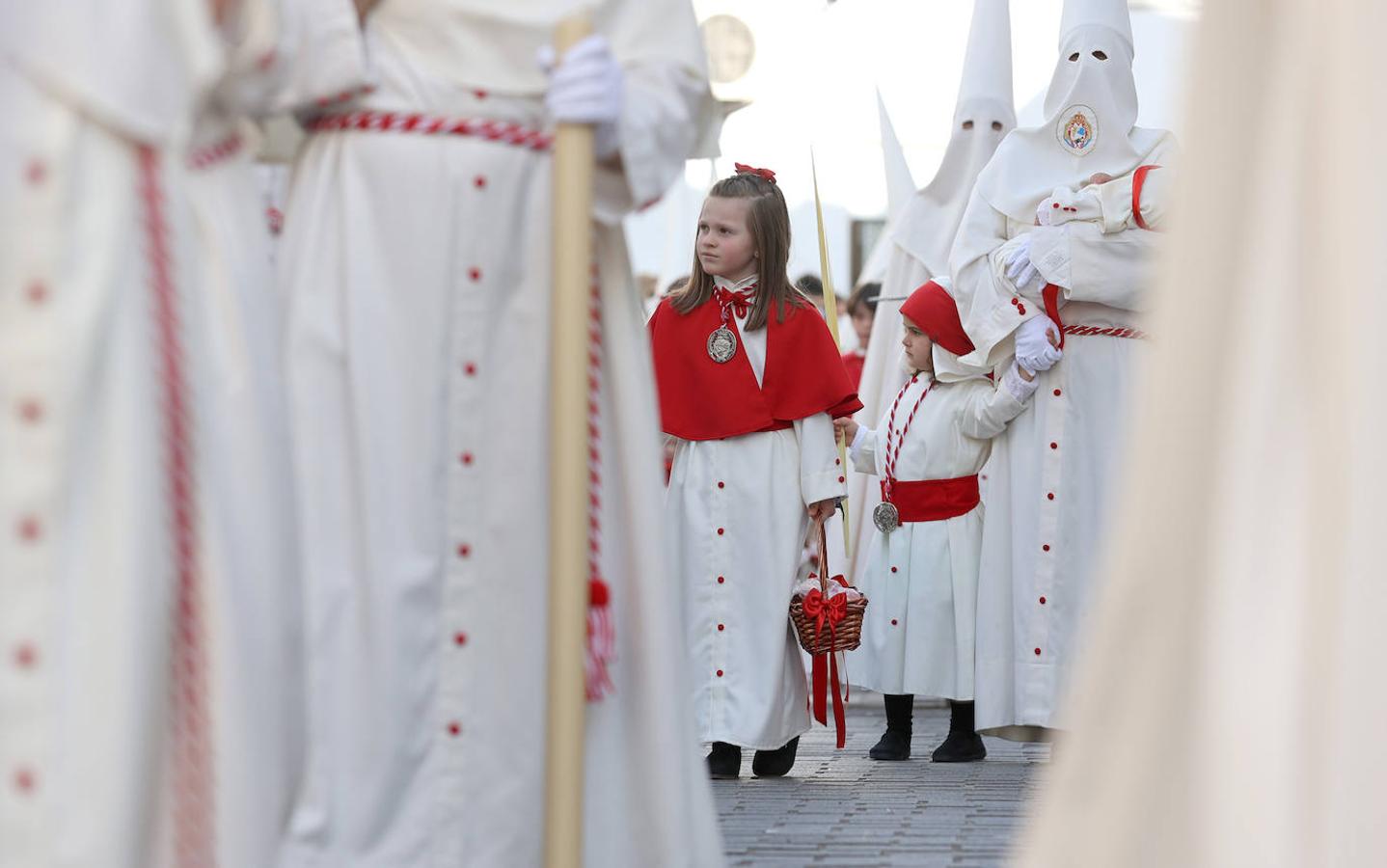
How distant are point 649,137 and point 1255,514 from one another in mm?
1446

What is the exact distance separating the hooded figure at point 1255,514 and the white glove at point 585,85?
111 cm

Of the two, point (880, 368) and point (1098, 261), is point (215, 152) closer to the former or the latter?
point (1098, 261)

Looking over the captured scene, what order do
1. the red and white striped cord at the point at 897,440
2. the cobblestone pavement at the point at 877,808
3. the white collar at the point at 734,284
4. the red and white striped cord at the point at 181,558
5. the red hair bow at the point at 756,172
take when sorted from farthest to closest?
1. the red and white striped cord at the point at 897,440
2. the red hair bow at the point at 756,172
3. the white collar at the point at 734,284
4. the cobblestone pavement at the point at 877,808
5. the red and white striped cord at the point at 181,558

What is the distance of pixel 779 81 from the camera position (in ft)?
32.1

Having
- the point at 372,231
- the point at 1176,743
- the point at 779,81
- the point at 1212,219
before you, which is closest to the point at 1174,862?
the point at 1176,743

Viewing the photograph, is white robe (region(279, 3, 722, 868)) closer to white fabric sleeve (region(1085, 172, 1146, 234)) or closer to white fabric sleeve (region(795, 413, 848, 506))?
white fabric sleeve (region(795, 413, 848, 506))

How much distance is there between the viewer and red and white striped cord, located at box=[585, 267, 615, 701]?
11.2ft

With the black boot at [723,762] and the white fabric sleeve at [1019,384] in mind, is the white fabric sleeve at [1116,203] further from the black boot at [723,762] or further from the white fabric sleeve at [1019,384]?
the black boot at [723,762]

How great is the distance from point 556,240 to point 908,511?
3.96 m

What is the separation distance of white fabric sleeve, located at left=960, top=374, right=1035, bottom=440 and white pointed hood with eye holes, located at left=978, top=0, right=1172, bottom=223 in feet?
1.97

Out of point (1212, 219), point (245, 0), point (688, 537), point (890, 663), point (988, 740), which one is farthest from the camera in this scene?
point (988, 740)

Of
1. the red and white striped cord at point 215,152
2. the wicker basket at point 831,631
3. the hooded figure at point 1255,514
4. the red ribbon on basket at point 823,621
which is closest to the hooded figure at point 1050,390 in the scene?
the red ribbon on basket at point 823,621

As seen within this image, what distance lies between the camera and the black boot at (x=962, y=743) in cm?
662

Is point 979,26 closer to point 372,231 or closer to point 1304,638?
point 372,231
